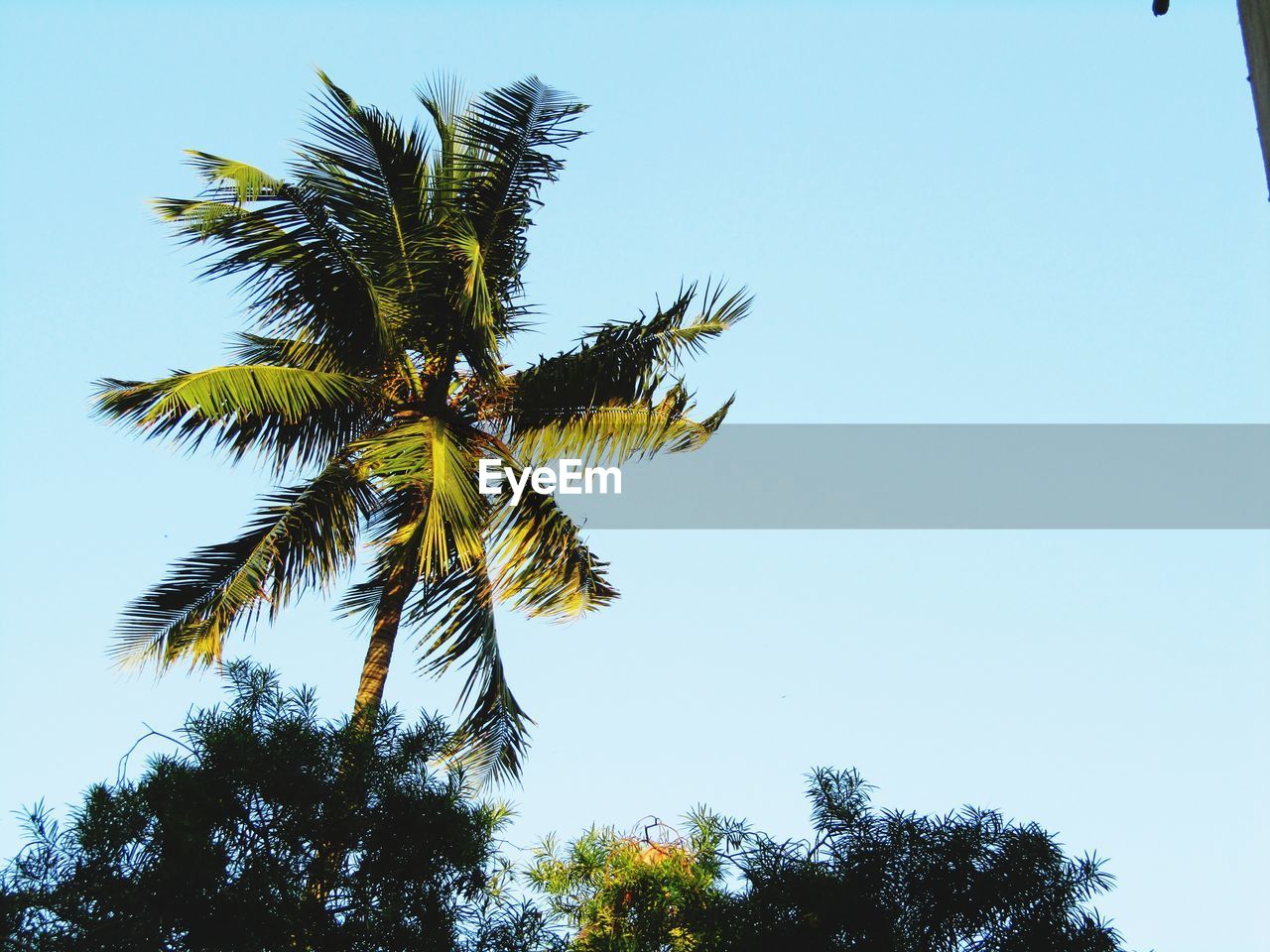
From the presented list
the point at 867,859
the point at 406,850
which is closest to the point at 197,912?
the point at 406,850

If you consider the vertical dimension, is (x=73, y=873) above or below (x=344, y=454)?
below

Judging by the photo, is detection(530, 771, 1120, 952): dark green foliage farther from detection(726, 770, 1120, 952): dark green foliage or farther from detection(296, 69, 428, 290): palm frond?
detection(296, 69, 428, 290): palm frond

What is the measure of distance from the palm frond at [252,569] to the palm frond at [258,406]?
624 millimetres

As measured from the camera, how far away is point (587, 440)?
46.0 feet

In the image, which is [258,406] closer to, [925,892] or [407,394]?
[407,394]

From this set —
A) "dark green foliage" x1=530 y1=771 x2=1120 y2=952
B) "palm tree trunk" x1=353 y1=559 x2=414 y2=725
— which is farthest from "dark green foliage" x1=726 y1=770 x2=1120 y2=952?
"palm tree trunk" x1=353 y1=559 x2=414 y2=725

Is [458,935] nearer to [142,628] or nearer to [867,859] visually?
[867,859]

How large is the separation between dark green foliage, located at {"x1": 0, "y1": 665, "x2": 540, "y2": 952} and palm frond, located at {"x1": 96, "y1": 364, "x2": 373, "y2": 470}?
359 centimetres

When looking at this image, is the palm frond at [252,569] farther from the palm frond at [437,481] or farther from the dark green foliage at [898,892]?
the dark green foliage at [898,892]

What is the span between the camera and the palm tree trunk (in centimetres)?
1195

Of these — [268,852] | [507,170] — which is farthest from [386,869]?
[507,170]

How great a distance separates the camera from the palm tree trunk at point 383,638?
11945mm

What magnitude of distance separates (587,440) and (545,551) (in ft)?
4.12

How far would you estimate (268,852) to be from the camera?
877cm
